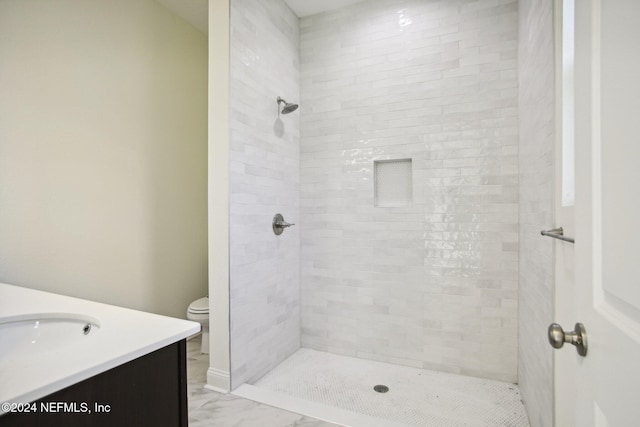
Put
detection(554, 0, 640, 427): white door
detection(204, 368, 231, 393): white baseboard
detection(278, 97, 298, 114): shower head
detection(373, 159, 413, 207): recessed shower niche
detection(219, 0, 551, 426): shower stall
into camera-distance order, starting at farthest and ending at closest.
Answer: detection(373, 159, 413, 207): recessed shower niche, detection(278, 97, 298, 114): shower head, detection(219, 0, 551, 426): shower stall, detection(204, 368, 231, 393): white baseboard, detection(554, 0, 640, 427): white door

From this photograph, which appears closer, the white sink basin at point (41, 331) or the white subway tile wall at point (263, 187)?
the white sink basin at point (41, 331)

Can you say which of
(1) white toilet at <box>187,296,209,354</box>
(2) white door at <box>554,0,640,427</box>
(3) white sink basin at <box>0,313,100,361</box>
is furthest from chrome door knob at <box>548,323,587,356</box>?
(1) white toilet at <box>187,296,209,354</box>

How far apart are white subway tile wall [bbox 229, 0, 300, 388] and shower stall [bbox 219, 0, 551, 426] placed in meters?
0.01

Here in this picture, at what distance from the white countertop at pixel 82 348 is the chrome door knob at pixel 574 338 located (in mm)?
873

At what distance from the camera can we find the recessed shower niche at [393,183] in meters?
2.37

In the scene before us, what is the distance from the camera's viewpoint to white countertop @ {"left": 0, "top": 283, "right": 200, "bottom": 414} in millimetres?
606

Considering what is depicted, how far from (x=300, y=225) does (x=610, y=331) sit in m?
2.27

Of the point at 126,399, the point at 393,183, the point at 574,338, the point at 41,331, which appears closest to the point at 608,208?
the point at 574,338

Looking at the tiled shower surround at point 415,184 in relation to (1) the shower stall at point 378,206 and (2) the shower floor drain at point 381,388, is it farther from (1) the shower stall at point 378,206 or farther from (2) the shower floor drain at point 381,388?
(2) the shower floor drain at point 381,388

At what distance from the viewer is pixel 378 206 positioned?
244 centimetres

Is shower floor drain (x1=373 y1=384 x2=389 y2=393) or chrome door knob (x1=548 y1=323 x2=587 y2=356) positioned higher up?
chrome door knob (x1=548 y1=323 x2=587 y2=356)

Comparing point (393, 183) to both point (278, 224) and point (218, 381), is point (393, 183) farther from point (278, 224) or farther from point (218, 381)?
point (218, 381)

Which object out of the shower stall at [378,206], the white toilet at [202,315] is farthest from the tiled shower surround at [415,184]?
the white toilet at [202,315]

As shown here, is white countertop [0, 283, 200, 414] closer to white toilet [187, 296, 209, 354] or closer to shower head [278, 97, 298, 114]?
white toilet [187, 296, 209, 354]
